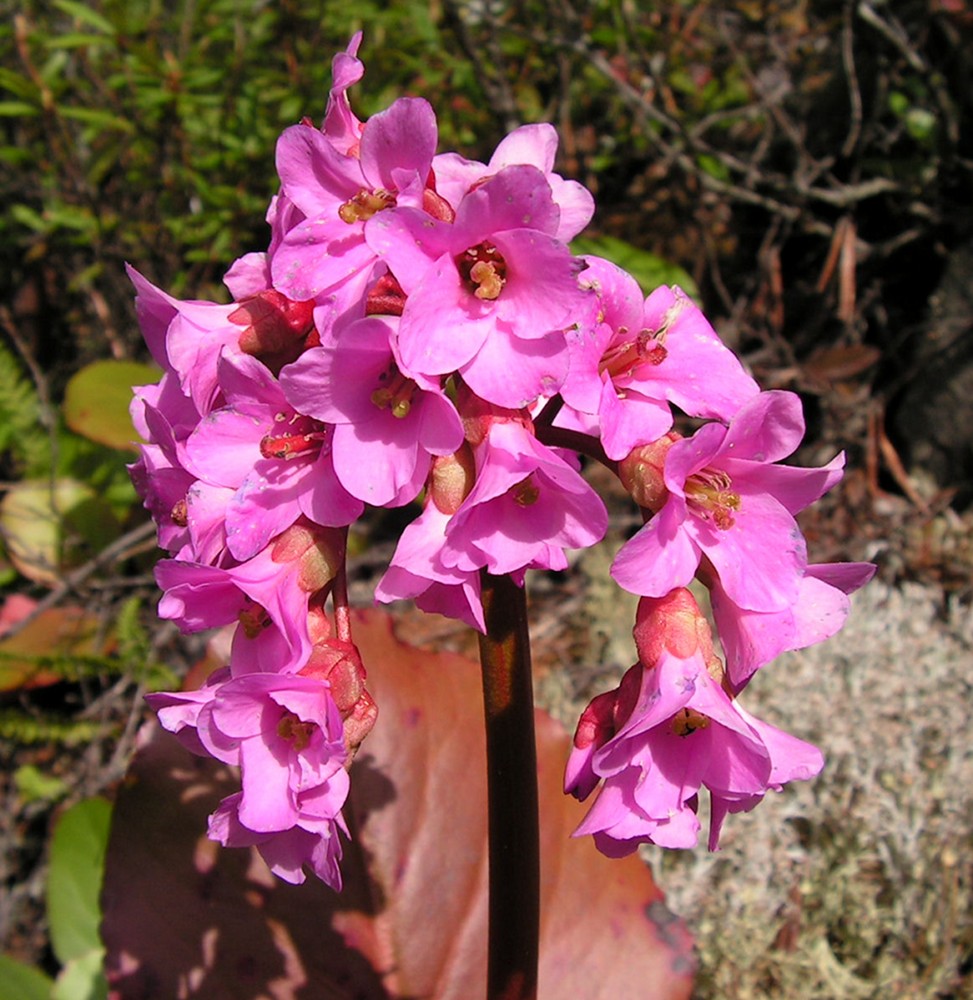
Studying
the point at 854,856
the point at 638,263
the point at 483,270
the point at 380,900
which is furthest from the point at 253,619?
the point at 638,263

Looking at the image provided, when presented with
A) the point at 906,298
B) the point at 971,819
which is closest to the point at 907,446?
the point at 906,298

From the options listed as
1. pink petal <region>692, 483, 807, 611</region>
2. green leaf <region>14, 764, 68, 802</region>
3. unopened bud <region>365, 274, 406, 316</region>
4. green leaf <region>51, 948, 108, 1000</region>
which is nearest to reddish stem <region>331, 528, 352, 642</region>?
unopened bud <region>365, 274, 406, 316</region>

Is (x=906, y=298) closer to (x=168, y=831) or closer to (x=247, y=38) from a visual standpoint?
(x=247, y=38)

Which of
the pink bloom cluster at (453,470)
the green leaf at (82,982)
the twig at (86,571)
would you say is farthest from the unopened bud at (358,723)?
the twig at (86,571)

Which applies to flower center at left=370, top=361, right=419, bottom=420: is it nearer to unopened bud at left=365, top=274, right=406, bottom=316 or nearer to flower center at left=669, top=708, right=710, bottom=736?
unopened bud at left=365, top=274, right=406, bottom=316

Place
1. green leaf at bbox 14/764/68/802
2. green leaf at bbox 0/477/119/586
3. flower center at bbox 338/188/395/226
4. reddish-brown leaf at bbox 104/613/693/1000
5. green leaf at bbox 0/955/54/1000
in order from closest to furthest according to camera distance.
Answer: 1. flower center at bbox 338/188/395/226
2. reddish-brown leaf at bbox 104/613/693/1000
3. green leaf at bbox 0/955/54/1000
4. green leaf at bbox 14/764/68/802
5. green leaf at bbox 0/477/119/586

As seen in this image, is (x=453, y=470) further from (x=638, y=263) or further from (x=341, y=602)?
(x=638, y=263)
